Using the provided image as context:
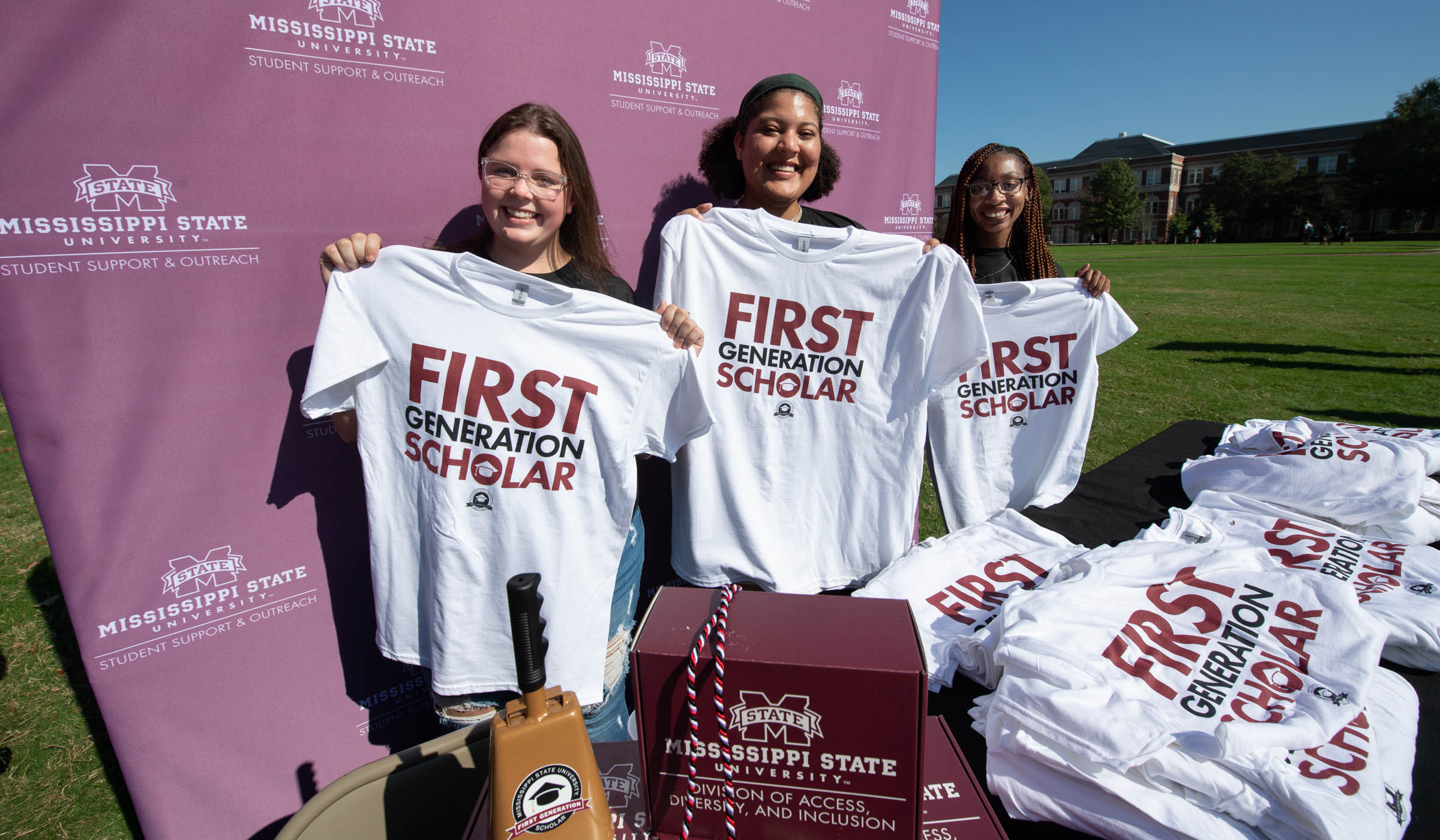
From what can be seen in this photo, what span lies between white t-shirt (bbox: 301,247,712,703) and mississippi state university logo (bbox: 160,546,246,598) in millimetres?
613

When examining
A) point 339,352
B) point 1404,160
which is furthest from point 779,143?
point 1404,160

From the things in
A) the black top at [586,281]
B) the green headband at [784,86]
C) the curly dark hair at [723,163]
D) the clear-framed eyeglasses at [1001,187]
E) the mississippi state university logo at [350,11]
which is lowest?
the black top at [586,281]

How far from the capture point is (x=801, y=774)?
3.18ft

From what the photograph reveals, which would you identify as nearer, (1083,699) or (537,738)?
(537,738)

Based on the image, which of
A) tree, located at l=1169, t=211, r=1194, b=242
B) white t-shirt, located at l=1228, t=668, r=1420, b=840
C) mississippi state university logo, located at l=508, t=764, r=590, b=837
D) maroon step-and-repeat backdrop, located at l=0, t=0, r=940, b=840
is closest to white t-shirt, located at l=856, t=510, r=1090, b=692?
white t-shirt, located at l=1228, t=668, r=1420, b=840

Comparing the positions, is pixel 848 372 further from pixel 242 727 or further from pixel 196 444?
pixel 242 727

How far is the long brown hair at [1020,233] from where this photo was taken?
2.66 metres

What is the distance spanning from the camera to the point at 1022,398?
260cm

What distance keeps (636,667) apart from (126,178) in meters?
1.83

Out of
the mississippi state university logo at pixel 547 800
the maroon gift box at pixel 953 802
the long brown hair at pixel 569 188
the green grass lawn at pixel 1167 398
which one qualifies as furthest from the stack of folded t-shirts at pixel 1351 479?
the mississippi state university logo at pixel 547 800

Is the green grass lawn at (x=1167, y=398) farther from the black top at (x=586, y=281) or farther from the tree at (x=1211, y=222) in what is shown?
the tree at (x=1211, y=222)

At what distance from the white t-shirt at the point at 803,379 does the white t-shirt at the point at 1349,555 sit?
0.92 m

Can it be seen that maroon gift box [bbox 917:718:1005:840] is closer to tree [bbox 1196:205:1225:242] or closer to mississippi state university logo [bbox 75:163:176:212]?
mississippi state university logo [bbox 75:163:176:212]

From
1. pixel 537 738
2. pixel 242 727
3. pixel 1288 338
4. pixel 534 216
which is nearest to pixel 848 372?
pixel 534 216
